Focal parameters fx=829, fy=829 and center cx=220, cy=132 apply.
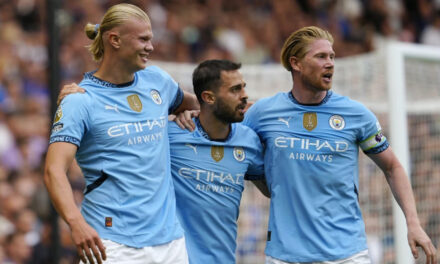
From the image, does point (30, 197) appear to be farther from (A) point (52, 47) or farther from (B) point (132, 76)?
(B) point (132, 76)

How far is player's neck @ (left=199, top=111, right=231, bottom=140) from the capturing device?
542 centimetres

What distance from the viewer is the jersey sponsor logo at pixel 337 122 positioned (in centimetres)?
521

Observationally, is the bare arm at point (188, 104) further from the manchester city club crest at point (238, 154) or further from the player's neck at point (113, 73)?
the player's neck at point (113, 73)

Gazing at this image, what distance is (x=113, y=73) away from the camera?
16.1 ft

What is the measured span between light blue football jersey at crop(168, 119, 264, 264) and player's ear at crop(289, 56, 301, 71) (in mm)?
508

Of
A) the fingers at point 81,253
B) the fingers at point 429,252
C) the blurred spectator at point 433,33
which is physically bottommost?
the fingers at point 429,252

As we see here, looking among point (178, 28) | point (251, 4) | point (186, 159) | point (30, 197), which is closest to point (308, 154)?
point (186, 159)

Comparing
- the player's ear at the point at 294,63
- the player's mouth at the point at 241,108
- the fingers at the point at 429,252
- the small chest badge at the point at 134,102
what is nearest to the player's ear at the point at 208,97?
the player's mouth at the point at 241,108

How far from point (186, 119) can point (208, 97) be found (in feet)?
0.69

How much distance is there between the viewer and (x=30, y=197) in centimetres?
930

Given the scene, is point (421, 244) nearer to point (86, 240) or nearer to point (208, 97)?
point (208, 97)

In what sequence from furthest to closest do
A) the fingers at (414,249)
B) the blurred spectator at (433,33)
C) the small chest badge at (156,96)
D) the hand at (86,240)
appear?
1. the blurred spectator at (433,33)
2. the small chest badge at (156,96)
3. the fingers at (414,249)
4. the hand at (86,240)

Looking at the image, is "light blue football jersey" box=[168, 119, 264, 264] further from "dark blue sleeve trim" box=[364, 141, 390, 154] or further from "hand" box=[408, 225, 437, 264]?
"hand" box=[408, 225, 437, 264]

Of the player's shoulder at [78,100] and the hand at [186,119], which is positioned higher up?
the player's shoulder at [78,100]
